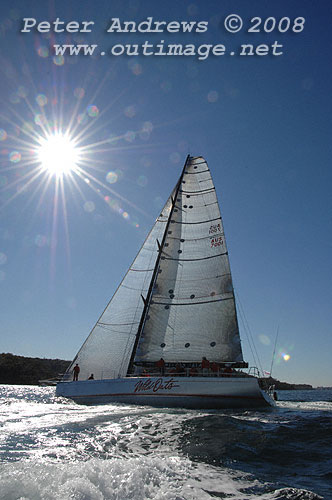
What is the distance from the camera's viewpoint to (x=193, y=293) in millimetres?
22938

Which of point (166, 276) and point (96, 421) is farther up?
point (166, 276)

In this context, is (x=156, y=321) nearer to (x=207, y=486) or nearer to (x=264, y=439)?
(x=264, y=439)

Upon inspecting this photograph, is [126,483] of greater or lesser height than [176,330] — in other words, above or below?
below

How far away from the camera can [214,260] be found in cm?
2397

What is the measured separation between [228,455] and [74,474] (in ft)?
13.5

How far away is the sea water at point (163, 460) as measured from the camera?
532cm

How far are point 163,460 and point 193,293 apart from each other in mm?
16048

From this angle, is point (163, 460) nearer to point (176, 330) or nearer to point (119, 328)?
point (176, 330)

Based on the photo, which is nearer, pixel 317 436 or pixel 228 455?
pixel 228 455

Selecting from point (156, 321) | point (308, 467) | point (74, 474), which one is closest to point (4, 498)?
point (74, 474)

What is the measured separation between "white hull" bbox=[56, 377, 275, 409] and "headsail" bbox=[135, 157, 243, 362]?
2350mm

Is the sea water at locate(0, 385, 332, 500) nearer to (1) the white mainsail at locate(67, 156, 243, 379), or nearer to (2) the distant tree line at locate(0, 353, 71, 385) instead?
(1) the white mainsail at locate(67, 156, 243, 379)

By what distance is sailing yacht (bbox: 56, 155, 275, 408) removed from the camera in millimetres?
18773

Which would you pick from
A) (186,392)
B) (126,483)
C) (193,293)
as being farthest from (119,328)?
(126,483)
